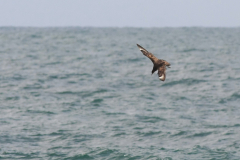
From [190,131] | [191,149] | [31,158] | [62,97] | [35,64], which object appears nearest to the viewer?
[31,158]

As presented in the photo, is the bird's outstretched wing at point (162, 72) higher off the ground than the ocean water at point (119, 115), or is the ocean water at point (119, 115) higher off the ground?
the bird's outstretched wing at point (162, 72)

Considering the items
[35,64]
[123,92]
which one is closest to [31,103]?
[123,92]

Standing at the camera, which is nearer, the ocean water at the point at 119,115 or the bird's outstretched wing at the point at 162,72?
the bird's outstretched wing at the point at 162,72

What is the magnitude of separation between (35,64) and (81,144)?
2817 cm

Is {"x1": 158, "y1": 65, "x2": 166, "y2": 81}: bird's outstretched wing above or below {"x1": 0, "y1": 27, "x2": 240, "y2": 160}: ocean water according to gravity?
above

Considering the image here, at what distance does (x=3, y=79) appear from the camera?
3238 centimetres

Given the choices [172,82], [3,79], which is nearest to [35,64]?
[3,79]

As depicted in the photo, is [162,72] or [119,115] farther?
[119,115]

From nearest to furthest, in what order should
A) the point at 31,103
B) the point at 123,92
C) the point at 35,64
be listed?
1. the point at 31,103
2. the point at 123,92
3. the point at 35,64

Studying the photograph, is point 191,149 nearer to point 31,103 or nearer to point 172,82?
point 31,103

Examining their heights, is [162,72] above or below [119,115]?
above

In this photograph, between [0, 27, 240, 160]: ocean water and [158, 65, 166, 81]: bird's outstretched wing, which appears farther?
[0, 27, 240, 160]: ocean water

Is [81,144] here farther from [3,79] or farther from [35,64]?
[35,64]

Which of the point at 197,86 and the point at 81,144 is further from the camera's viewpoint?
the point at 197,86
